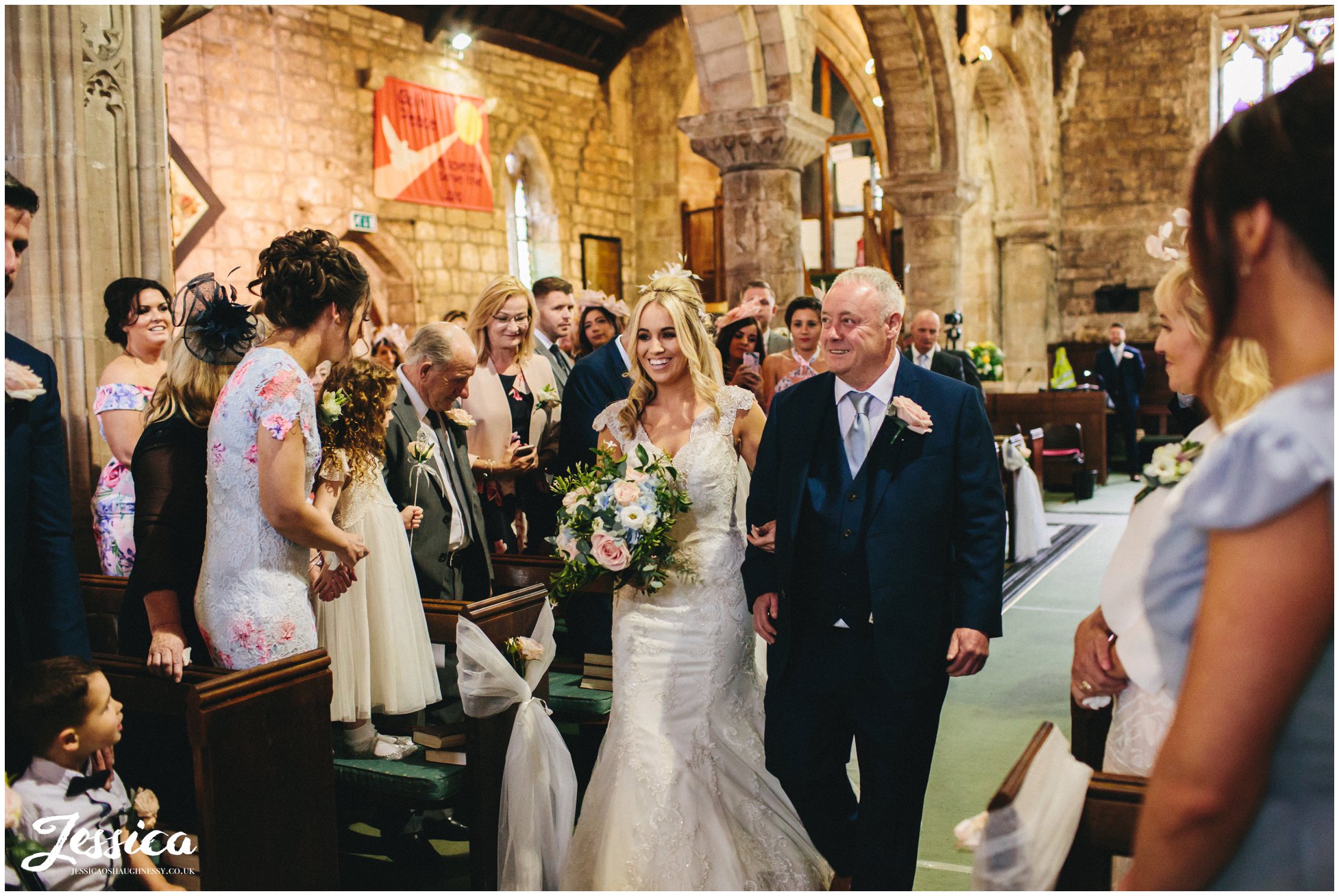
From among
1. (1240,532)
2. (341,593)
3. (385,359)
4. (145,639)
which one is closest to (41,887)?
(145,639)

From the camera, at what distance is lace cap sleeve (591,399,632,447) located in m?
3.22

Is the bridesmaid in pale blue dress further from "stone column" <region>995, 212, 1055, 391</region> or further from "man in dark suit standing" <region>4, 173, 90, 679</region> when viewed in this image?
"stone column" <region>995, 212, 1055, 391</region>

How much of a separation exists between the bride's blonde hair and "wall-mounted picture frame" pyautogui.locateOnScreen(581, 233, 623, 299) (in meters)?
11.8

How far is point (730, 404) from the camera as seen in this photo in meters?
3.20

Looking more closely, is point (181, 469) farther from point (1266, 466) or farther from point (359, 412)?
point (1266, 466)

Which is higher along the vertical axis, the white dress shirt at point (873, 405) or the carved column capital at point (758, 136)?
the carved column capital at point (758, 136)

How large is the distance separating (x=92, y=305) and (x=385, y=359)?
2.86 m

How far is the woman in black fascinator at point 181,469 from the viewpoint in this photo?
256 centimetres

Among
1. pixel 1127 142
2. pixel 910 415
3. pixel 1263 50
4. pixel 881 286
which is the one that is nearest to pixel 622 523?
pixel 910 415

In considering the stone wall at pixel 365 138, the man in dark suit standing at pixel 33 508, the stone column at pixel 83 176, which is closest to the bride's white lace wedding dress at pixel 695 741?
the man in dark suit standing at pixel 33 508

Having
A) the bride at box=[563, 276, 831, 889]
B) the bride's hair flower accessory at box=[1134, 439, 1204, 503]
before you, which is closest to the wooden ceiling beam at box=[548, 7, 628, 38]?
the bride at box=[563, 276, 831, 889]

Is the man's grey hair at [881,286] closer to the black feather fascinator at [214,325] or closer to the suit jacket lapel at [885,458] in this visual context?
the suit jacket lapel at [885,458]

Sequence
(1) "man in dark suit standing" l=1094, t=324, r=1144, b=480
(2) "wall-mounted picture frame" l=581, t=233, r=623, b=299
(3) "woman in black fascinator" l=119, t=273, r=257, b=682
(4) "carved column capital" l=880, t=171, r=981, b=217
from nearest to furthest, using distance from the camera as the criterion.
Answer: (3) "woman in black fascinator" l=119, t=273, r=257, b=682 → (4) "carved column capital" l=880, t=171, r=981, b=217 → (1) "man in dark suit standing" l=1094, t=324, r=1144, b=480 → (2) "wall-mounted picture frame" l=581, t=233, r=623, b=299

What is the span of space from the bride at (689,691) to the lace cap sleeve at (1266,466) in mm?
2146
